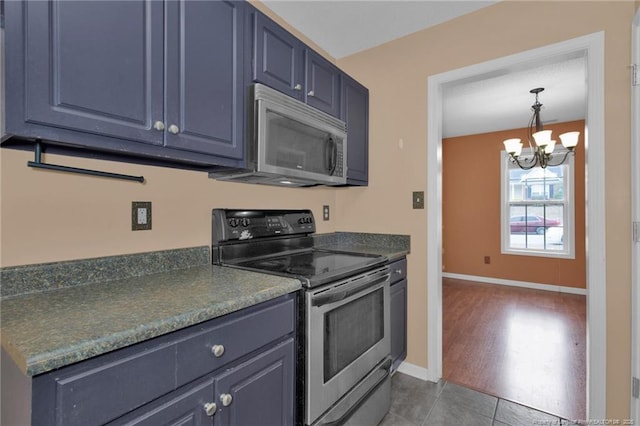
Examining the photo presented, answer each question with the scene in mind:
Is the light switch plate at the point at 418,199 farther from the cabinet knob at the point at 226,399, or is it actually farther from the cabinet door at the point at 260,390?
the cabinet knob at the point at 226,399

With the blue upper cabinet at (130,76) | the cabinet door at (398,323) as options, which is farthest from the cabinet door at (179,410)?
the cabinet door at (398,323)

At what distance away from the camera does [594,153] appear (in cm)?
162

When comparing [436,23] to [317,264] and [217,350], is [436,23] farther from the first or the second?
[217,350]

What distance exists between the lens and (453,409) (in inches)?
72.4

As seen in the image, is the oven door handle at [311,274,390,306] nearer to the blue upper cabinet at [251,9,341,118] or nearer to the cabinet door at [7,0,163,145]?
the cabinet door at [7,0,163,145]

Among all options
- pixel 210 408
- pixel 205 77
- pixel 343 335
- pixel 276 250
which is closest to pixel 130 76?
pixel 205 77

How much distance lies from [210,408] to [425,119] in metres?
2.13

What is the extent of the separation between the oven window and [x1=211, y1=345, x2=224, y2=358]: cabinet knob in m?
0.53

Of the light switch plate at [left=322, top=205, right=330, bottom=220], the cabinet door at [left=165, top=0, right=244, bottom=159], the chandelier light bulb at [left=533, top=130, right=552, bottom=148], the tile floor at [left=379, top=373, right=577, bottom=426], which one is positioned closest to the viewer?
the cabinet door at [left=165, top=0, right=244, bottom=159]

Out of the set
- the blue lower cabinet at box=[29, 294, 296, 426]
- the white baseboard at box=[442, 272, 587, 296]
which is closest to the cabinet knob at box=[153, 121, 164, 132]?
the blue lower cabinet at box=[29, 294, 296, 426]

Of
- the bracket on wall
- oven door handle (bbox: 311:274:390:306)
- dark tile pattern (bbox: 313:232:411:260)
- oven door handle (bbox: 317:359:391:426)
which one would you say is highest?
the bracket on wall

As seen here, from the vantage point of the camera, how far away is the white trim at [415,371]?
218 cm

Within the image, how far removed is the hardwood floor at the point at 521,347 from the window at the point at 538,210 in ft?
2.52

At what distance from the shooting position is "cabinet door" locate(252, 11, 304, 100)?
1.48 metres
